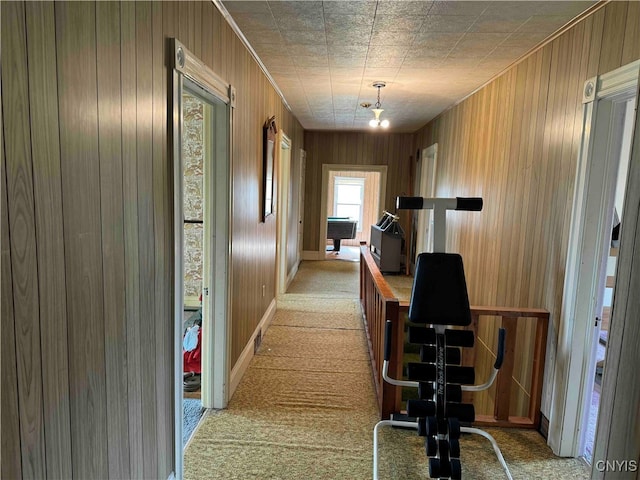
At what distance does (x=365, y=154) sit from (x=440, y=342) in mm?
6216

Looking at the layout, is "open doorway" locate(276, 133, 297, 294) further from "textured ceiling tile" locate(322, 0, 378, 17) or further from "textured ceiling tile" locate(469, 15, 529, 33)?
"textured ceiling tile" locate(469, 15, 529, 33)

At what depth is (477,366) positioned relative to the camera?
3.66 meters

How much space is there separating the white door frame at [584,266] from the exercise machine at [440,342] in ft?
1.57

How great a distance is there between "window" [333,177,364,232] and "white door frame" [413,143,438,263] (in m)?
4.44

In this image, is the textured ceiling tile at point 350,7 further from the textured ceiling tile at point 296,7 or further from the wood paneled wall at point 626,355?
the wood paneled wall at point 626,355

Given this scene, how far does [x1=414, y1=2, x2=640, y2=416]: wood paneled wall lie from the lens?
7.25 ft

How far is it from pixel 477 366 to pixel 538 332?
1.22m

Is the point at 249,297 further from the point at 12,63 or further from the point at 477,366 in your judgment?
the point at 12,63

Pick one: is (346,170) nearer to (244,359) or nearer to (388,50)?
(388,50)

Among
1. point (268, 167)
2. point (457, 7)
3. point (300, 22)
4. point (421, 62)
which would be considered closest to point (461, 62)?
point (421, 62)

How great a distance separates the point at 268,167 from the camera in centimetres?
396

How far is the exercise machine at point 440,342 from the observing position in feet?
6.84

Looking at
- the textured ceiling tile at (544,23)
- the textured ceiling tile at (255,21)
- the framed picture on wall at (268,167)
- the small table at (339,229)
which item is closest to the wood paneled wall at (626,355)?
the textured ceiling tile at (544,23)

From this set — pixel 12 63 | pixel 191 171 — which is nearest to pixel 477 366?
pixel 191 171
